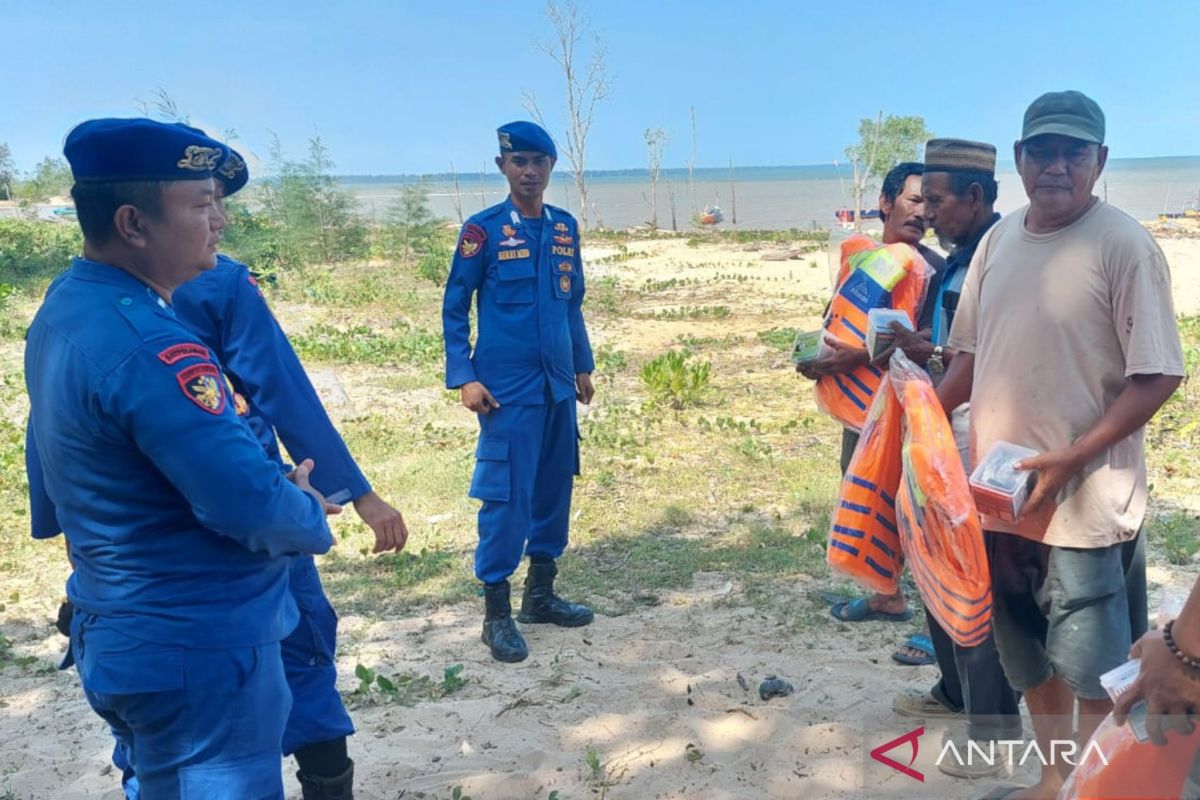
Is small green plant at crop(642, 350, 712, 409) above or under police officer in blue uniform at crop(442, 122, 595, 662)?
under

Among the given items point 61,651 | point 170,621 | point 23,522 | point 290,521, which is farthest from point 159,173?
point 23,522

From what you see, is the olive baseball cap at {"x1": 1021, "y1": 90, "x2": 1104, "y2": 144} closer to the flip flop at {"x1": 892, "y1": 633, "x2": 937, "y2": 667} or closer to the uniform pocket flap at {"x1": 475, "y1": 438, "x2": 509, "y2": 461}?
the flip flop at {"x1": 892, "y1": 633, "x2": 937, "y2": 667}

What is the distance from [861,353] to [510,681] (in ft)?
6.05

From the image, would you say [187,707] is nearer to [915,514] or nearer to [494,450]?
[915,514]

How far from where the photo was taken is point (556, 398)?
13.0ft

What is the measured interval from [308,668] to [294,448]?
558 millimetres

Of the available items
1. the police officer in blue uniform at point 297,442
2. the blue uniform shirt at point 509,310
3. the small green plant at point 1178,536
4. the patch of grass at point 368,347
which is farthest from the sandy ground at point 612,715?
Answer: the patch of grass at point 368,347

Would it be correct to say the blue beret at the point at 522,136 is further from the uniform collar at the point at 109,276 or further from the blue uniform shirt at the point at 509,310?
the uniform collar at the point at 109,276

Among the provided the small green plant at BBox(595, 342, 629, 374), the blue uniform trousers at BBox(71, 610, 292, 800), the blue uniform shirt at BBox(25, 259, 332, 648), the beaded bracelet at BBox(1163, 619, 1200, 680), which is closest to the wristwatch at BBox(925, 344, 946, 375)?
the beaded bracelet at BBox(1163, 619, 1200, 680)

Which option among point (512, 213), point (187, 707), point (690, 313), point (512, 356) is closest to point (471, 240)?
point (512, 213)

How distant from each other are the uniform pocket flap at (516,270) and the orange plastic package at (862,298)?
1.25 m

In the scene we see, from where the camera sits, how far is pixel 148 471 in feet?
5.38

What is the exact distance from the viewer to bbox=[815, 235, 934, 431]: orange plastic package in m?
3.45

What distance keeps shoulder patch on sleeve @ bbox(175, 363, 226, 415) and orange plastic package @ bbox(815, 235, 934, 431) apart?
250 cm
